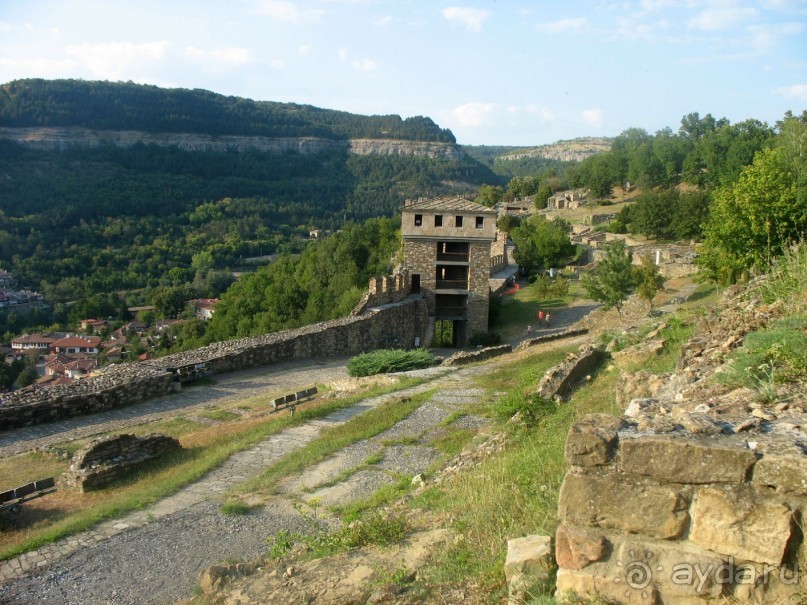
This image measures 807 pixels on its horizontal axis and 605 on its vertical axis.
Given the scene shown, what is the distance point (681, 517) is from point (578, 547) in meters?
0.55

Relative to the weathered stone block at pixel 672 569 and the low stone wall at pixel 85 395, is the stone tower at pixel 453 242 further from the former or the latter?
the weathered stone block at pixel 672 569

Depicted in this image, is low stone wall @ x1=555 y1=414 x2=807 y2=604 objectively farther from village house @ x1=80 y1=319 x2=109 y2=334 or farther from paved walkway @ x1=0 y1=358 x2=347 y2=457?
village house @ x1=80 y1=319 x2=109 y2=334

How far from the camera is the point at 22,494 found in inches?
330

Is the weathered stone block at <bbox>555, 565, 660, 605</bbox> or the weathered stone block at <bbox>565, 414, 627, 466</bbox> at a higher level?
the weathered stone block at <bbox>565, 414, 627, 466</bbox>

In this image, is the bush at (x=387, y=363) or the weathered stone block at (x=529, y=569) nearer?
the weathered stone block at (x=529, y=569)

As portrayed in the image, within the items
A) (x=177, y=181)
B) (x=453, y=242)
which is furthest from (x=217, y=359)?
(x=177, y=181)

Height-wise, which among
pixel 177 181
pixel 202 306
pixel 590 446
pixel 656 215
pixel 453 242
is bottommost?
pixel 202 306

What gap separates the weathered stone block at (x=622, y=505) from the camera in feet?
10.6

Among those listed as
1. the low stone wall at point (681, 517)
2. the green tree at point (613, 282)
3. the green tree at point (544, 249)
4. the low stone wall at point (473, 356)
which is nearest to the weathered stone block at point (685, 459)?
the low stone wall at point (681, 517)

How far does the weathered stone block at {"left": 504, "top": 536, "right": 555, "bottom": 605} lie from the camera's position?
354 cm

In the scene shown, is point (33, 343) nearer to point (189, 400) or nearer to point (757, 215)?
point (189, 400)

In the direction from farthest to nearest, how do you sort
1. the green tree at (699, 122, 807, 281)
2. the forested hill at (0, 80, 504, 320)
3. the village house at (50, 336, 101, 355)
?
the forested hill at (0, 80, 504, 320)
the village house at (50, 336, 101, 355)
the green tree at (699, 122, 807, 281)

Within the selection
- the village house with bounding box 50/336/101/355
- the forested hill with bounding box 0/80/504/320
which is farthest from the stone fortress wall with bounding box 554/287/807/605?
the forested hill with bounding box 0/80/504/320

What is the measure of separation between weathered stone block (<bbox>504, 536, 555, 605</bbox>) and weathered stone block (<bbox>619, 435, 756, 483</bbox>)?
2.41 ft
